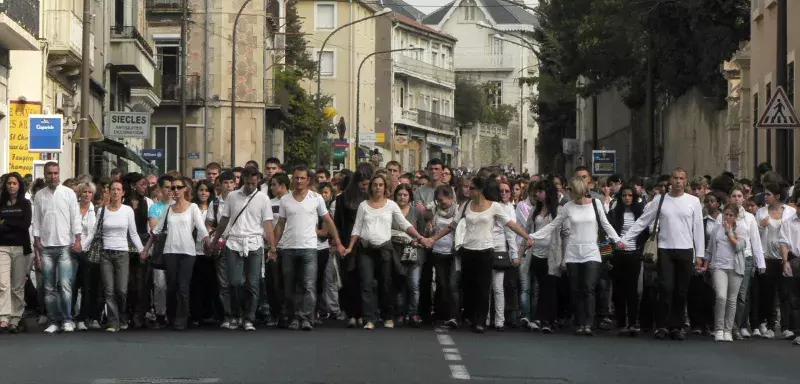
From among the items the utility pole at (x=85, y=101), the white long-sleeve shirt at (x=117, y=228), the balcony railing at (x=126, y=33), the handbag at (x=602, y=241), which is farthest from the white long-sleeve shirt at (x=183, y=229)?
the balcony railing at (x=126, y=33)

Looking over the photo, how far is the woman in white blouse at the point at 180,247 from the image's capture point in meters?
17.8

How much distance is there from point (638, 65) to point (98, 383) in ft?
117

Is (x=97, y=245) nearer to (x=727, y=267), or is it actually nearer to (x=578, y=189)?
(x=578, y=189)

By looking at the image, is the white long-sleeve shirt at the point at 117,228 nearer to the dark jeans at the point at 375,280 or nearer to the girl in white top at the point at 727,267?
the dark jeans at the point at 375,280

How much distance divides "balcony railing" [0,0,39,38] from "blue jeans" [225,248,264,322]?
12.3m

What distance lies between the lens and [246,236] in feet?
58.7

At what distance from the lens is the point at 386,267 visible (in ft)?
60.6

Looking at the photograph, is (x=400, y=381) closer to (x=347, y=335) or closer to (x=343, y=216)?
(x=347, y=335)

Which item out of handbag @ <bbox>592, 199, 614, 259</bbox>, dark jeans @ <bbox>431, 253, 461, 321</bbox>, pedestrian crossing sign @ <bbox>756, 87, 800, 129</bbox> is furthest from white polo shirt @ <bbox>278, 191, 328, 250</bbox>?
pedestrian crossing sign @ <bbox>756, 87, 800, 129</bbox>

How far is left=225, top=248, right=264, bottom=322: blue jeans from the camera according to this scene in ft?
58.9

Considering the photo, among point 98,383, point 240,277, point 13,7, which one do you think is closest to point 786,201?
point 240,277

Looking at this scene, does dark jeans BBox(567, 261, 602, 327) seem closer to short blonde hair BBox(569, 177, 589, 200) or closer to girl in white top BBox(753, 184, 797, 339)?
short blonde hair BBox(569, 177, 589, 200)

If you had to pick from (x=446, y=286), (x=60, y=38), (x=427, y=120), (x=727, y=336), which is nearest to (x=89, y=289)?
→ (x=446, y=286)

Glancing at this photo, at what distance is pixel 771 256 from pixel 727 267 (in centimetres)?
84
